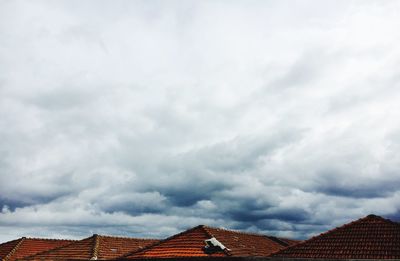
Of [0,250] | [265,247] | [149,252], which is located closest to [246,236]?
[265,247]

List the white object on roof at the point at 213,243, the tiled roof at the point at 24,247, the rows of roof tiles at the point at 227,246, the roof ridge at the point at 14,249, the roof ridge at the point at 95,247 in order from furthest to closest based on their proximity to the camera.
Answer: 1. the tiled roof at the point at 24,247
2. the roof ridge at the point at 14,249
3. the roof ridge at the point at 95,247
4. the white object on roof at the point at 213,243
5. the rows of roof tiles at the point at 227,246

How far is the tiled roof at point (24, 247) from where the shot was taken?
3168cm

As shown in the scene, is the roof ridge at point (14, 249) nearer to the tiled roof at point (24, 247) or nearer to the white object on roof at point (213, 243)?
the tiled roof at point (24, 247)

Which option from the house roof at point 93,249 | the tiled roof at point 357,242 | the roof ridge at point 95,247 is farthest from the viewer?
the house roof at point 93,249

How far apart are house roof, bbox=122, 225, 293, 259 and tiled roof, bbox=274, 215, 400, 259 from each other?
11.5 feet

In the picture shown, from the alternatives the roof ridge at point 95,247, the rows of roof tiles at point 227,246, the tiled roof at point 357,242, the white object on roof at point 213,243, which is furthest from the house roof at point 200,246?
the tiled roof at point 357,242

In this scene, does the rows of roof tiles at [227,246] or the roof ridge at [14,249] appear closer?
the rows of roof tiles at [227,246]

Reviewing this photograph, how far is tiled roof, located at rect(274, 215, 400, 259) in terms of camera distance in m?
19.9

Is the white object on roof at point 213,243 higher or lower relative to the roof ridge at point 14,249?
higher

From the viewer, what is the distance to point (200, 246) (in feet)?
79.9

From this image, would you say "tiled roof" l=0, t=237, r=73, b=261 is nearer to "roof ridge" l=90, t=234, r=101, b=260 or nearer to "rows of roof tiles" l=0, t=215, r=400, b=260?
"rows of roof tiles" l=0, t=215, r=400, b=260

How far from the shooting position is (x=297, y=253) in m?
22.3

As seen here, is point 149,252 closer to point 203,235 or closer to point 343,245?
point 203,235

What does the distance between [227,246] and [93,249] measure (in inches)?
388
